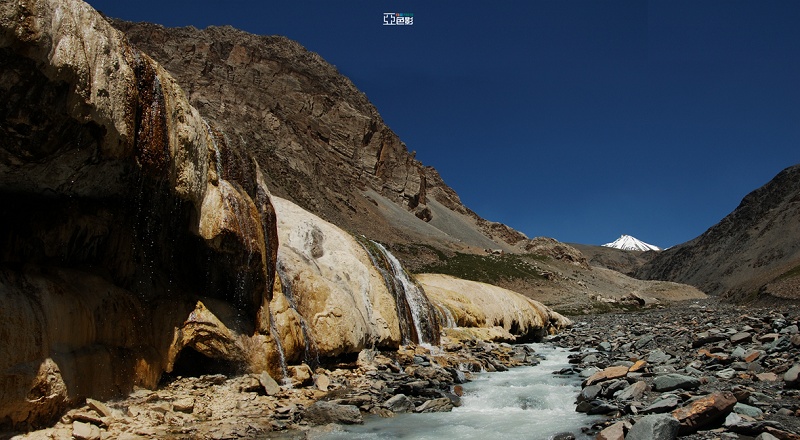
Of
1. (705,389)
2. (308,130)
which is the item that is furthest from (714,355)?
(308,130)

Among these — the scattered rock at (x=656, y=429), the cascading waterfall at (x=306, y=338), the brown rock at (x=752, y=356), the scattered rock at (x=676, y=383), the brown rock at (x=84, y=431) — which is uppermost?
the cascading waterfall at (x=306, y=338)

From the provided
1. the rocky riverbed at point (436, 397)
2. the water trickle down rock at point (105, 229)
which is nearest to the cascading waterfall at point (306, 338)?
the rocky riverbed at point (436, 397)

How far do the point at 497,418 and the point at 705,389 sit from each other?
536cm

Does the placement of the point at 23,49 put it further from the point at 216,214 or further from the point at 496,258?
the point at 496,258

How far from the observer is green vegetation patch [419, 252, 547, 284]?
75250 millimetres

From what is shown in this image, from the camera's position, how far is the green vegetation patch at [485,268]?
75250 millimetres

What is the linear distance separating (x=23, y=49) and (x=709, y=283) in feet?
568

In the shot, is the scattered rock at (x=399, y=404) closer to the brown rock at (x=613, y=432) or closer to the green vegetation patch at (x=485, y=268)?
the brown rock at (x=613, y=432)

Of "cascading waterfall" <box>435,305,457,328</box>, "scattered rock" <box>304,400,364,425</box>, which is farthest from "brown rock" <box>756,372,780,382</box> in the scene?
"cascading waterfall" <box>435,305,457,328</box>

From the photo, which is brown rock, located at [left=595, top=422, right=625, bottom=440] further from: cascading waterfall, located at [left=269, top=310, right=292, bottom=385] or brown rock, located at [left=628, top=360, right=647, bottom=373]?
cascading waterfall, located at [left=269, top=310, right=292, bottom=385]

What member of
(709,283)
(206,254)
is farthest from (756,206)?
(206,254)

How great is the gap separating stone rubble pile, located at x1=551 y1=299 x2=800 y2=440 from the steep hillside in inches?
4125

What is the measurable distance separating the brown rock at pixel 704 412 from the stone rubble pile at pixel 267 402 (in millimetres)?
6118

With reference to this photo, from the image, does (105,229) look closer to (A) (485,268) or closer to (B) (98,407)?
(B) (98,407)
